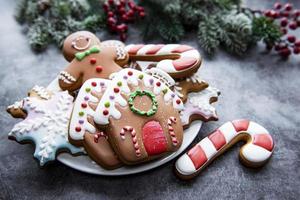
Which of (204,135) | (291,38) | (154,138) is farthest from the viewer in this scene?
(291,38)

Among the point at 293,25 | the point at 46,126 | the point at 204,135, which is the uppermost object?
the point at 293,25

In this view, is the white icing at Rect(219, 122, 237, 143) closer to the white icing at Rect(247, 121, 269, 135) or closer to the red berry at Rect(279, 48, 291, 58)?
the white icing at Rect(247, 121, 269, 135)

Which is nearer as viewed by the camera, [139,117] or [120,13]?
[139,117]

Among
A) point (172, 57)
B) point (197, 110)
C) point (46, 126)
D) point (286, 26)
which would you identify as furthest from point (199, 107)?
point (286, 26)

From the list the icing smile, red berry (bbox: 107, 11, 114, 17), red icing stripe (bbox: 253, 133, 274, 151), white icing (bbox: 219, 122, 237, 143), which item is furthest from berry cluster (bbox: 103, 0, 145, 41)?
red icing stripe (bbox: 253, 133, 274, 151)

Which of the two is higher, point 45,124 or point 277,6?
point 277,6

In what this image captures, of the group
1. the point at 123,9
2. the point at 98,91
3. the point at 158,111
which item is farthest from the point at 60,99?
the point at 123,9

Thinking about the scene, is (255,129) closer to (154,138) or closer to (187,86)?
(187,86)

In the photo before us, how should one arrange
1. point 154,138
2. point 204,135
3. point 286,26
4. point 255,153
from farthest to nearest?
point 286,26, point 204,135, point 255,153, point 154,138
